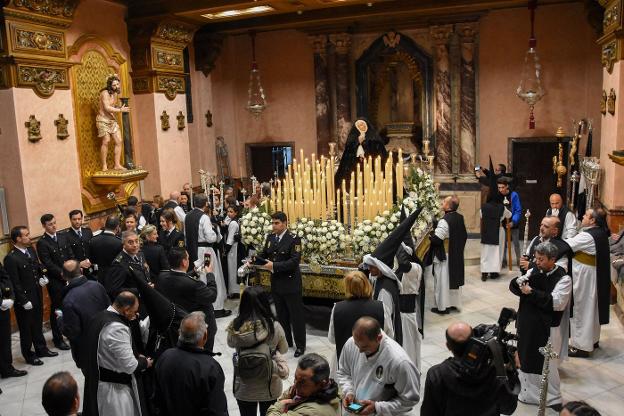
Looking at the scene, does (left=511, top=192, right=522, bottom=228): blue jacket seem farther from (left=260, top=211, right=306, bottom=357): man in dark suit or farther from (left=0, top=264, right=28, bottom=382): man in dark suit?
(left=0, top=264, right=28, bottom=382): man in dark suit

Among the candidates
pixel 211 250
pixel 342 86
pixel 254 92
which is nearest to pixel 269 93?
pixel 254 92

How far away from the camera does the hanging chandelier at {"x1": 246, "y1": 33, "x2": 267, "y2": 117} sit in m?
15.1

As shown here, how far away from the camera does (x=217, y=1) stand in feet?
36.4

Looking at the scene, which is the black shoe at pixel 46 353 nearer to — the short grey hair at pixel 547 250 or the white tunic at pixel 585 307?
the short grey hair at pixel 547 250

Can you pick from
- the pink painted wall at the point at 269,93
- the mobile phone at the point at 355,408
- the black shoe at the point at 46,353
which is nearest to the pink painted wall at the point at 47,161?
the black shoe at the point at 46,353

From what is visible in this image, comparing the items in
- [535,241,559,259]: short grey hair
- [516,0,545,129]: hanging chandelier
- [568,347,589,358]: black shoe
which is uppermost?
[516,0,545,129]: hanging chandelier

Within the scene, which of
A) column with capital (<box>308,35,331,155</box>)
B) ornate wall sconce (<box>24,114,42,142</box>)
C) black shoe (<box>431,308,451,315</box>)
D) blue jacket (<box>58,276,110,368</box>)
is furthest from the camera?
column with capital (<box>308,35,331,155</box>)

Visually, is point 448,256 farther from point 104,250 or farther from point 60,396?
point 60,396

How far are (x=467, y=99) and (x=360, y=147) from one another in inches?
193

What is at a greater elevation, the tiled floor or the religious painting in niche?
the religious painting in niche

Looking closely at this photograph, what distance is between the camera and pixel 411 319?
6.46 meters

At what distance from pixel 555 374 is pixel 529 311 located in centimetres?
78

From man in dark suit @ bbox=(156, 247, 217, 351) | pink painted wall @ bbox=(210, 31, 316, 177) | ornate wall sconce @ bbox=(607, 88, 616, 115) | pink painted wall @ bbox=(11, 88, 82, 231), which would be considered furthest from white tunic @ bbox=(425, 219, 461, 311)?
pink painted wall @ bbox=(210, 31, 316, 177)

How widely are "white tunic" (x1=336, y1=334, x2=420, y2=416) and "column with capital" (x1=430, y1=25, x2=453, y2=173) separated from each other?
10.3 m
